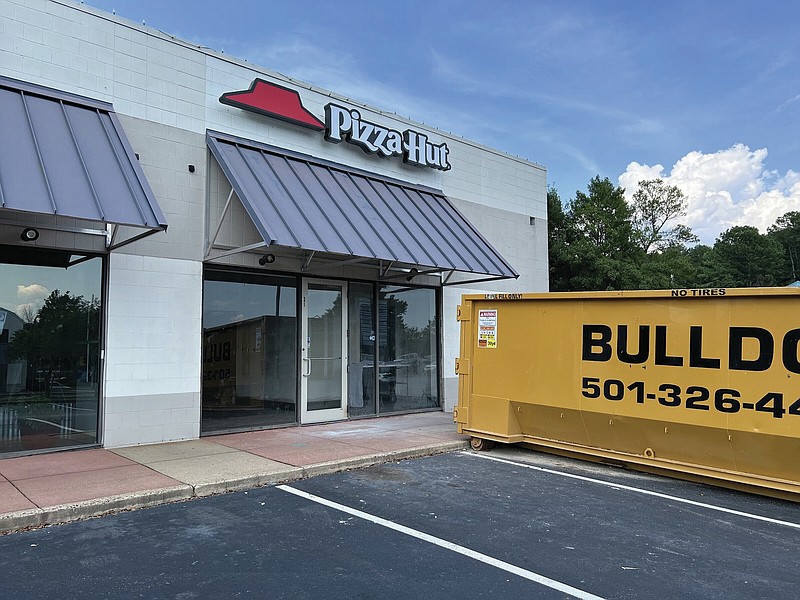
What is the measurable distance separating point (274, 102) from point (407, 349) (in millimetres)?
5651

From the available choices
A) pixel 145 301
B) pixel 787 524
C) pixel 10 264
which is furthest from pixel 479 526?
pixel 10 264

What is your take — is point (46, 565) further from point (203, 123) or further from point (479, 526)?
point (203, 123)

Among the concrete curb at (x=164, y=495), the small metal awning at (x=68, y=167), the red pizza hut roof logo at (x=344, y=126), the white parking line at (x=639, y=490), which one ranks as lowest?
the white parking line at (x=639, y=490)

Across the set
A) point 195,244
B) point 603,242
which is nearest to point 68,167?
point 195,244

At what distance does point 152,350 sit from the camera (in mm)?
9469

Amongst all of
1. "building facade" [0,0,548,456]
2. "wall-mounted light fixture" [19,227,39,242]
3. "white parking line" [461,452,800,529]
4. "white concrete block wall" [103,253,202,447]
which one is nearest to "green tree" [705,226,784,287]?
"building facade" [0,0,548,456]

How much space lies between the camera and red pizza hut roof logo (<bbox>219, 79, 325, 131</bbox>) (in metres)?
10.7

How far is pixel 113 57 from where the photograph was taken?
936cm

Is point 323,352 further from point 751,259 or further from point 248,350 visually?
point 751,259

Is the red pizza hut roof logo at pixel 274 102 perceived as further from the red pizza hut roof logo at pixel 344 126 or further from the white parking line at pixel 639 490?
the white parking line at pixel 639 490

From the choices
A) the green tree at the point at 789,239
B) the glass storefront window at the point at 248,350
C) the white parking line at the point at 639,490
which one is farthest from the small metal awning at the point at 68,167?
the green tree at the point at 789,239

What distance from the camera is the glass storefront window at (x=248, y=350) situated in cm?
1030

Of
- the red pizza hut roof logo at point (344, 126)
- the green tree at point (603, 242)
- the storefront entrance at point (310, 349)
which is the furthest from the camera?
the green tree at point (603, 242)

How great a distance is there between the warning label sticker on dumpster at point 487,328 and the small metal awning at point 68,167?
476 cm
